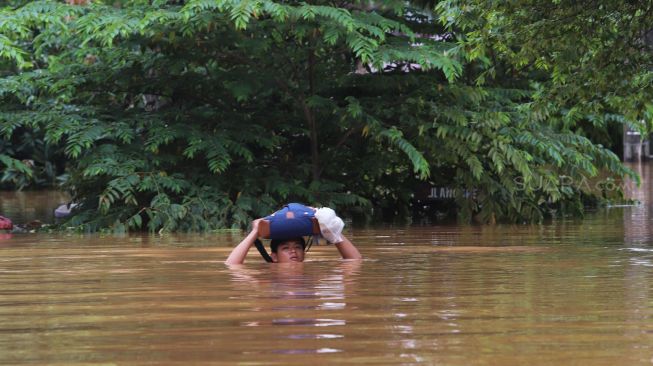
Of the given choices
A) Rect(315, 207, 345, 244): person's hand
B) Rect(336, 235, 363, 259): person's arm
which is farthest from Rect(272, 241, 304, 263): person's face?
Rect(336, 235, 363, 259): person's arm

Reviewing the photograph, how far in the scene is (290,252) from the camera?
31.8ft

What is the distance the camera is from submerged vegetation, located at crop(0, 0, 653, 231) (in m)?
15.1

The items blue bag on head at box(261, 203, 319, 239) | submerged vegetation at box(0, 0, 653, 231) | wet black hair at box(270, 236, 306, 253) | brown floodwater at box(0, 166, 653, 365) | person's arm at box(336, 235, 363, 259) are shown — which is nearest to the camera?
brown floodwater at box(0, 166, 653, 365)

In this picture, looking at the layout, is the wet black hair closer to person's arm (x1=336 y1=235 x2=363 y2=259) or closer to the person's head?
the person's head

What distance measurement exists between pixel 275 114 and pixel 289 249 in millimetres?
7486

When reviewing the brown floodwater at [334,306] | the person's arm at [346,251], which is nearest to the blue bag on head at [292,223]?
the brown floodwater at [334,306]

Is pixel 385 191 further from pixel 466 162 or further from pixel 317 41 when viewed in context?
pixel 317 41

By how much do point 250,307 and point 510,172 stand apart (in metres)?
10.4

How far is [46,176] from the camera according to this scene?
1161 inches

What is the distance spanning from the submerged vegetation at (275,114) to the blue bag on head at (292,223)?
4.94m

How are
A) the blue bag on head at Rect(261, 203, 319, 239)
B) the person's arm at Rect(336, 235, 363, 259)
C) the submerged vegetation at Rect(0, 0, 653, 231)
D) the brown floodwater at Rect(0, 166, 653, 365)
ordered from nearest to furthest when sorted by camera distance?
the brown floodwater at Rect(0, 166, 653, 365)
the blue bag on head at Rect(261, 203, 319, 239)
the person's arm at Rect(336, 235, 363, 259)
the submerged vegetation at Rect(0, 0, 653, 231)

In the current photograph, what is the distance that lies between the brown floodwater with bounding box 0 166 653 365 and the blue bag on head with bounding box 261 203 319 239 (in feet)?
0.85

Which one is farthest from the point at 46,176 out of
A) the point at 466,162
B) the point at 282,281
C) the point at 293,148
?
the point at 282,281

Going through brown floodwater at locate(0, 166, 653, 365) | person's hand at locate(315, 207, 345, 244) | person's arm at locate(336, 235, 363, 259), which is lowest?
brown floodwater at locate(0, 166, 653, 365)
